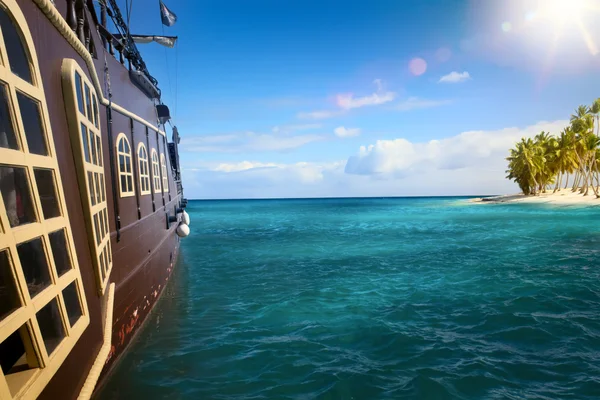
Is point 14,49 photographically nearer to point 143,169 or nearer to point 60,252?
point 60,252

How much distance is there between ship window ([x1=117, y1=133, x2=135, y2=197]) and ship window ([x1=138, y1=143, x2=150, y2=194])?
0.88m

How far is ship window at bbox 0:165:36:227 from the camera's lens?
239 centimetres

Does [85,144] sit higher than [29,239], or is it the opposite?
[85,144]

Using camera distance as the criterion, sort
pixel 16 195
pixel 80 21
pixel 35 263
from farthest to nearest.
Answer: pixel 80 21
pixel 35 263
pixel 16 195

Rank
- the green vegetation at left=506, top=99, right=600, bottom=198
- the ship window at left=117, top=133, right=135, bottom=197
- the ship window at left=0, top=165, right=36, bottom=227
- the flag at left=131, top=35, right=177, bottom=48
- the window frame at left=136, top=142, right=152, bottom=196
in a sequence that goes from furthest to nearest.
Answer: the green vegetation at left=506, top=99, right=600, bottom=198
the flag at left=131, top=35, right=177, bottom=48
the window frame at left=136, top=142, right=152, bottom=196
the ship window at left=117, top=133, right=135, bottom=197
the ship window at left=0, top=165, right=36, bottom=227

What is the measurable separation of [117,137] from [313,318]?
604 centimetres

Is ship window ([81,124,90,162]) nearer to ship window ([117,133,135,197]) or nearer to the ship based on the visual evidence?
the ship

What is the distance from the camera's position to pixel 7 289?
7.06ft

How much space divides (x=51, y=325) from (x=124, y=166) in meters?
4.86

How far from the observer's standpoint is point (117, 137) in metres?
6.82

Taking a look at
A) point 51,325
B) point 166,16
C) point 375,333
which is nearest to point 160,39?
point 166,16

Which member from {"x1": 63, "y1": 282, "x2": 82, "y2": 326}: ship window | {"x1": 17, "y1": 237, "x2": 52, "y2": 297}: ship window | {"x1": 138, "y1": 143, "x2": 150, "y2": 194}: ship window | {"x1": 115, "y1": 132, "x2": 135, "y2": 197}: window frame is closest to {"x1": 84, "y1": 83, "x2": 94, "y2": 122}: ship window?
{"x1": 115, "y1": 132, "x2": 135, "y2": 197}: window frame

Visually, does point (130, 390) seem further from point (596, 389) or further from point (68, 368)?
point (596, 389)

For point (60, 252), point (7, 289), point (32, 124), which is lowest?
point (7, 289)
